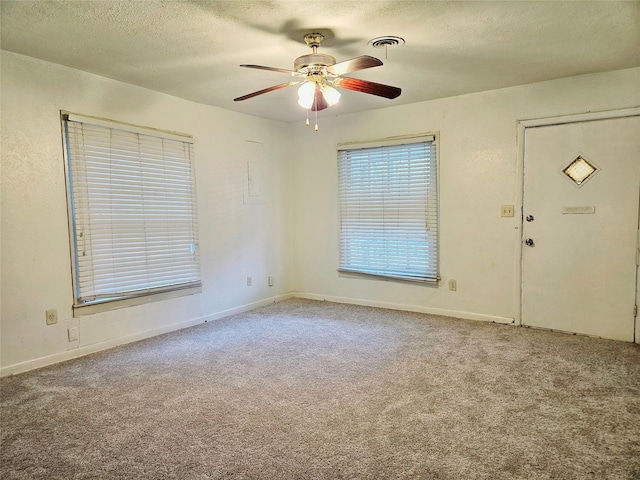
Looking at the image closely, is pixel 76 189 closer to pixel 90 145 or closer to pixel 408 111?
pixel 90 145

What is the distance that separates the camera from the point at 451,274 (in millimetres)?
4539

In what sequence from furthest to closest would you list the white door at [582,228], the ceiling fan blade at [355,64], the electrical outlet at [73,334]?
the white door at [582,228]
the electrical outlet at [73,334]
the ceiling fan blade at [355,64]

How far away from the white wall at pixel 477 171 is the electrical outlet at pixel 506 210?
0.14 ft

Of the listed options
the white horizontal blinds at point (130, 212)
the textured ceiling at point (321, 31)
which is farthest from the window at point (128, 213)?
the textured ceiling at point (321, 31)

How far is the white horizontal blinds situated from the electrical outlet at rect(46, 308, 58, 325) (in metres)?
0.21

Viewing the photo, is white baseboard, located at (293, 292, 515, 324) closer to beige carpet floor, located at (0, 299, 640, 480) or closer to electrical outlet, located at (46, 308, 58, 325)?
beige carpet floor, located at (0, 299, 640, 480)

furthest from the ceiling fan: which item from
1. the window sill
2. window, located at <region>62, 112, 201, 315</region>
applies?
the window sill

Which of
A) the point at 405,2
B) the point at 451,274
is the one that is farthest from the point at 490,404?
the point at 405,2

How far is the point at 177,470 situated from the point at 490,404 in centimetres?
184

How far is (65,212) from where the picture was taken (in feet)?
11.0

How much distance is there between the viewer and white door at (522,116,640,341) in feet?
11.8

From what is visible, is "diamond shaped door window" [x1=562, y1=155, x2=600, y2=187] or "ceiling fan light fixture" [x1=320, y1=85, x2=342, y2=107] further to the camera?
"diamond shaped door window" [x1=562, y1=155, x2=600, y2=187]

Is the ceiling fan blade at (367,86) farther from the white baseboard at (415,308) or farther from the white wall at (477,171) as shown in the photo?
the white baseboard at (415,308)

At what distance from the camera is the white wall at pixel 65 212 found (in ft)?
10.1
